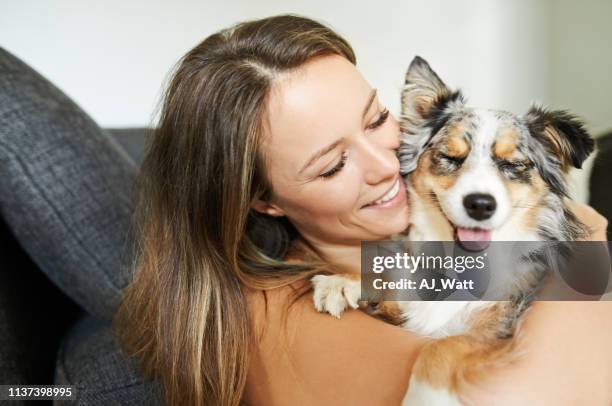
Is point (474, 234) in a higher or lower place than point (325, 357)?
higher

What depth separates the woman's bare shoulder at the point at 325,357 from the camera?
1.09 m

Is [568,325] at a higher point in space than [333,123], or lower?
lower

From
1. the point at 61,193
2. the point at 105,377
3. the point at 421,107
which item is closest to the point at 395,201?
the point at 421,107

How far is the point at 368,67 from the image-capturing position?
2.03 metres

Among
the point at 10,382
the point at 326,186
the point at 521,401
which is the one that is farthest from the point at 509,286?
the point at 10,382

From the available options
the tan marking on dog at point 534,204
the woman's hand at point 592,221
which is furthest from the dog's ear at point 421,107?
the woman's hand at point 592,221

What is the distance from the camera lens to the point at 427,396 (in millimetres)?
996

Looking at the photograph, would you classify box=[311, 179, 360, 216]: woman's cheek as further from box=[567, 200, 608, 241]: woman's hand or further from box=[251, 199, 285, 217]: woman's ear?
box=[567, 200, 608, 241]: woman's hand

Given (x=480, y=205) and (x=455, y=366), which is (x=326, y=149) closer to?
(x=480, y=205)

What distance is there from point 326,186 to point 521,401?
620mm

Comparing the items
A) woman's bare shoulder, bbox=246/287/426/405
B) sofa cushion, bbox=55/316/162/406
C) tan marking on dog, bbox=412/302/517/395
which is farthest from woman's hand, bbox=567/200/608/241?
sofa cushion, bbox=55/316/162/406

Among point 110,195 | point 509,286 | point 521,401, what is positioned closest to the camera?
point 521,401

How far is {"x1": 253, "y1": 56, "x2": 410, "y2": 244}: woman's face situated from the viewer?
1.17 m

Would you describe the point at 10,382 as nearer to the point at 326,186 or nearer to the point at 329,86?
the point at 326,186
